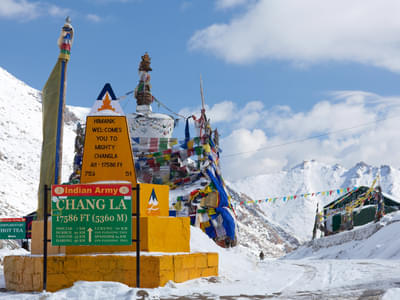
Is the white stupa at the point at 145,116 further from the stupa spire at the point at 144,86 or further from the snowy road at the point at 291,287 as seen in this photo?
the snowy road at the point at 291,287

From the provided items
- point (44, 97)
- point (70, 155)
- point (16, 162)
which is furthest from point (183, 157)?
point (70, 155)

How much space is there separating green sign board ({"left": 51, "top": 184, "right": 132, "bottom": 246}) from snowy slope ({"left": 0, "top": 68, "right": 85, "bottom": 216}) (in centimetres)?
9208

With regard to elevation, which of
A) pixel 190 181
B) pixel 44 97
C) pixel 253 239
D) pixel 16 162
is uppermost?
pixel 16 162

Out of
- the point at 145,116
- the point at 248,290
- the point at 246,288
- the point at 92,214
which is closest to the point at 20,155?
the point at 145,116

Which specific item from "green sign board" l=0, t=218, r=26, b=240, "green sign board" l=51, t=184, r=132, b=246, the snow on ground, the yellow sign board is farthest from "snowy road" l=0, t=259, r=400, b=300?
"green sign board" l=0, t=218, r=26, b=240

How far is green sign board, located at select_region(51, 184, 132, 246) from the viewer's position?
12641 millimetres

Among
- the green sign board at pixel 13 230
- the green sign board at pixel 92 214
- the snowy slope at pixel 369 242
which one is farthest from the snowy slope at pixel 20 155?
the green sign board at pixel 92 214

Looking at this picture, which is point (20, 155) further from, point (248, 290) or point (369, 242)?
point (248, 290)

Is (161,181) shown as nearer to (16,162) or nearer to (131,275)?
(131,275)

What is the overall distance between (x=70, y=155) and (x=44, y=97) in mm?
166256

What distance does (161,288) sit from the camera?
12742 millimetres

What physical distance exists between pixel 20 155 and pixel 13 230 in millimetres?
138183

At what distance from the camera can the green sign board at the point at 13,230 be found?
24953 millimetres

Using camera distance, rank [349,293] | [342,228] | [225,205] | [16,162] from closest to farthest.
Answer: [349,293]
[225,205]
[342,228]
[16,162]
